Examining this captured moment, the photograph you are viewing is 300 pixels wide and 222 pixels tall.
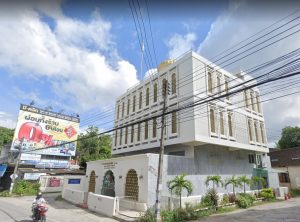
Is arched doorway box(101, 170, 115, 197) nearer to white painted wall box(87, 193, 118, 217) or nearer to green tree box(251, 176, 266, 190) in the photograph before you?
white painted wall box(87, 193, 118, 217)

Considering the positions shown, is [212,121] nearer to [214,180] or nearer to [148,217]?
[214,180]

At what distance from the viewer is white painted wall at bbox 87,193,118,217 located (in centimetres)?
1494

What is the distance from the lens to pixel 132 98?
2766 centimetres

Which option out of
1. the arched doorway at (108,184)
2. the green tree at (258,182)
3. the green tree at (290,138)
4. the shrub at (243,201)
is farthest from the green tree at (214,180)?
the green tree at (290,138)

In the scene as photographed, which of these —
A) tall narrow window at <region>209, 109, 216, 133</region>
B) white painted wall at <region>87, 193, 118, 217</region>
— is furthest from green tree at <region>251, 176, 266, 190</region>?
white painted wall at <region>87, 193, 118, 217</region>

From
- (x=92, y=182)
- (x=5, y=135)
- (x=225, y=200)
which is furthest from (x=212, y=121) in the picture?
Result: (x=5, y=135)

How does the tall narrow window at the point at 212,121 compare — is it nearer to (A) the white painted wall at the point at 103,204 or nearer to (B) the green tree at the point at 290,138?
(A) the white painted wall at the point at 103,204

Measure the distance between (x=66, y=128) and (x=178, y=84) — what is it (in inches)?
1012

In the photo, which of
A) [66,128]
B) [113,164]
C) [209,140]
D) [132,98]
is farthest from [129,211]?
[66,128]

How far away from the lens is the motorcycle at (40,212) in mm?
11453

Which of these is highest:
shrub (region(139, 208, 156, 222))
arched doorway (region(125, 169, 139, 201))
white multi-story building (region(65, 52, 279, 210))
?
white multi-story building (region(65, 52, 279, 210))

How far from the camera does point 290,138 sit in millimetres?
48812

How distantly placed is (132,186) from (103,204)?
2.70 m

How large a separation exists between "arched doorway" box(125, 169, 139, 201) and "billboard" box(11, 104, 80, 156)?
18.3 m
